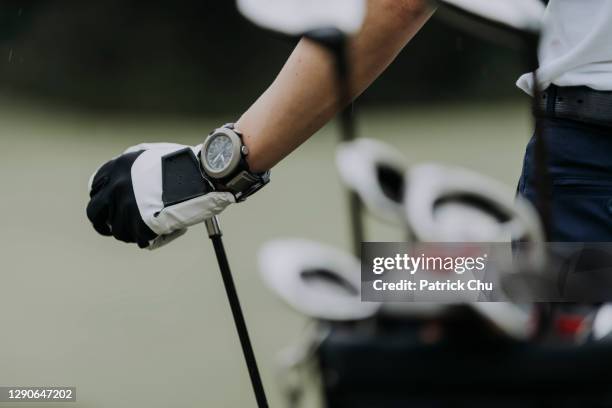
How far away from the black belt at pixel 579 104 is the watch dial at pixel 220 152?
0.92ft

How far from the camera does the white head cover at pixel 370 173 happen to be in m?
0.68

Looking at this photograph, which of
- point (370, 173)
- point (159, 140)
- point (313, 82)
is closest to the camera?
point (370, 173)

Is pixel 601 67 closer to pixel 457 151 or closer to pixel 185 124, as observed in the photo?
pixel 457 151

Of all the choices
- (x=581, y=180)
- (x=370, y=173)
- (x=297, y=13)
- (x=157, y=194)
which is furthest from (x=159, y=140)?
(x=370, y=173)

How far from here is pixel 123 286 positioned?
4.42 metres

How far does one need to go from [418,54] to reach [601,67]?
7.25 m

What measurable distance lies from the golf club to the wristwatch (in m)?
0.23

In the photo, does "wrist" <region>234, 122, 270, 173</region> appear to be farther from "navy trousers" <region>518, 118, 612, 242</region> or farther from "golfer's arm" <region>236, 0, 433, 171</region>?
"navy trousers" <region>518, 118, 612, 242</region>

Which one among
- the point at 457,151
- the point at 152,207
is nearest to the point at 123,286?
the point at 457,151

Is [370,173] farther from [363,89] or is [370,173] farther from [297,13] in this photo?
[363,89]

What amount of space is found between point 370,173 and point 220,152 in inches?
14.5

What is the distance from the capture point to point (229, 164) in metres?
1.02

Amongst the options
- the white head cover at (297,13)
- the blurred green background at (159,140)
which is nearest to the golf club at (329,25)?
the white head cover at (297,13)

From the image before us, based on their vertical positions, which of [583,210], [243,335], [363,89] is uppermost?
[363,89]
